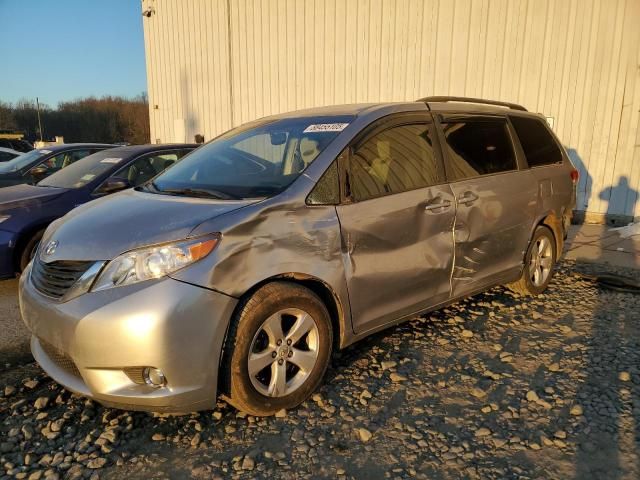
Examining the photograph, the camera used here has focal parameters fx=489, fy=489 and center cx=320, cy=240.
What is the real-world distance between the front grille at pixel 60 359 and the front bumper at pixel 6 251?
2.54 m

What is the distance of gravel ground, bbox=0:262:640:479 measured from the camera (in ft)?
7.38

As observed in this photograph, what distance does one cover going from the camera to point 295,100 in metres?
11.4

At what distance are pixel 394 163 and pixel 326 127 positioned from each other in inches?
19.6

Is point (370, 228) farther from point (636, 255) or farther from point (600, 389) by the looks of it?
point (636, 255)

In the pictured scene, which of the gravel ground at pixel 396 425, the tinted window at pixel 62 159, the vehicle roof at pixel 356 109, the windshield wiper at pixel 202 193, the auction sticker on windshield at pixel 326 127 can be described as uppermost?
the vehicle roof at pixel 356 109

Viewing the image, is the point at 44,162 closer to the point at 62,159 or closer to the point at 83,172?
the point at 62,159

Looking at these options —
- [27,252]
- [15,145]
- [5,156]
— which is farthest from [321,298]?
[15,145]

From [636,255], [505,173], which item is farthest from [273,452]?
[636,255]

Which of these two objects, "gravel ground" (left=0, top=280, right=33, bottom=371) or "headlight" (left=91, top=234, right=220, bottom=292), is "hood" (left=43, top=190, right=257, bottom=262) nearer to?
"headlight" (left=91, top=234, right=220, bottom=292)

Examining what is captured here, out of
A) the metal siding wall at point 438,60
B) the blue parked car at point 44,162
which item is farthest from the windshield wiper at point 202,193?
the metal siding wall at point 438,60

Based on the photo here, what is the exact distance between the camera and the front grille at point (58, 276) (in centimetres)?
243

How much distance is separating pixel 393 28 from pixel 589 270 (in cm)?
645

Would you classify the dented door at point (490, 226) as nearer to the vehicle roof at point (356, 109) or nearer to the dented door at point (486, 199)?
the dented door at point (486, 199)

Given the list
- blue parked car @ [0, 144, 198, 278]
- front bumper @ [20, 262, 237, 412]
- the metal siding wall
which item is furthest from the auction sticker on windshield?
the metal siding wall
